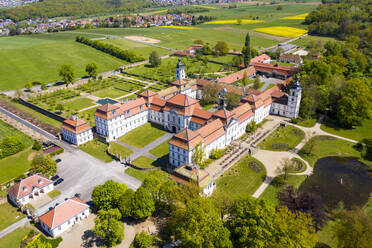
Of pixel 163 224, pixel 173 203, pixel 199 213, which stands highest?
pixel 199 213

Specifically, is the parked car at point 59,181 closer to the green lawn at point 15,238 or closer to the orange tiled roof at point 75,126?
the green lawn at point 15,238

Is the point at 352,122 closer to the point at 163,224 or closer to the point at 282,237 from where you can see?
the point at 282,237

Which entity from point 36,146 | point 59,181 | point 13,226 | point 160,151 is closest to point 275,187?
point 160,151

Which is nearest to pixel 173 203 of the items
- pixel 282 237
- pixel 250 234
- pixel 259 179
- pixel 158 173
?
pixel 158 173

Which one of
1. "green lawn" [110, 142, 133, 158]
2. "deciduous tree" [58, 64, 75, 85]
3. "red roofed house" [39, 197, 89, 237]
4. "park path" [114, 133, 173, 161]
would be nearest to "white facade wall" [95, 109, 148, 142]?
"park path" [114, 133, 173, 161]

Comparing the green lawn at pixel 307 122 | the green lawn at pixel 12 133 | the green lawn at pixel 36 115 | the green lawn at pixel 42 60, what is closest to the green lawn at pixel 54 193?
the green lawn at pixel 12 133

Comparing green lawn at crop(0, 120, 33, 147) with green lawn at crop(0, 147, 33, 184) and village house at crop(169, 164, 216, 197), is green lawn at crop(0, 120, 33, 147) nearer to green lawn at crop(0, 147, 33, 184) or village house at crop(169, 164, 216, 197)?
green lawn at crop(0, 147, 33, 184)

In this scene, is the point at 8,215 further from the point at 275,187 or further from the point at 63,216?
the point at 275,187
